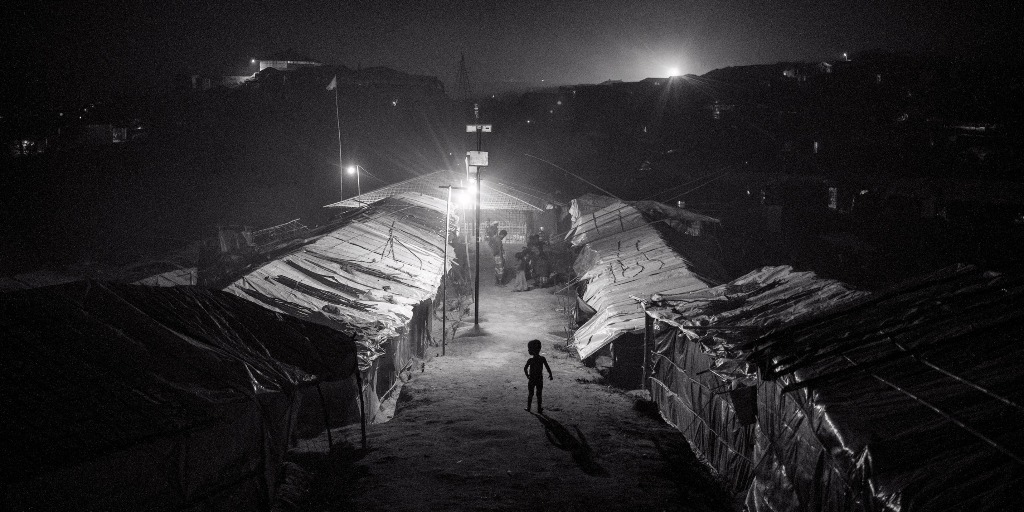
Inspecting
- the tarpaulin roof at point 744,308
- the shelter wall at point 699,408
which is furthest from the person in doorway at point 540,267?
the tarpaulin roof at point 744,308

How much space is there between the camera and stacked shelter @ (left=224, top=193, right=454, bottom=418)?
1277 centimetres

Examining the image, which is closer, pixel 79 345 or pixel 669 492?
pixel 79 345

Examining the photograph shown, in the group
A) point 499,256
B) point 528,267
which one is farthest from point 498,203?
point 528,267

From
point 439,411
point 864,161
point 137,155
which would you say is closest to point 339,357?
point 439,411

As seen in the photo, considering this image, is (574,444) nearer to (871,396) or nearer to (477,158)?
(871,396)

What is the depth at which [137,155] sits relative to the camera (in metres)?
57.8

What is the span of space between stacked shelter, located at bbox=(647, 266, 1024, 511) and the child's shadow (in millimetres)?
2013

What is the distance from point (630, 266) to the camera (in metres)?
20.0

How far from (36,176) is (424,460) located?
55.8 metres

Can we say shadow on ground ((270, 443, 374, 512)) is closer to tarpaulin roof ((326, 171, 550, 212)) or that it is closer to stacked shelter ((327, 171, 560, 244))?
tarpaulin roof ((326, 171, 550, 212))

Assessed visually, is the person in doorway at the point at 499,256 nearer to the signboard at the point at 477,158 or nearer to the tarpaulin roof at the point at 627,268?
the tarpaulin roof at the point at 627,268

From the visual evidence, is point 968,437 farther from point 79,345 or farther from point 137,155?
point 137,155

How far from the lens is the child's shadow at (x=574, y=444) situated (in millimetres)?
9289

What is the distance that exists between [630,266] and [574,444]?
34.4 ft
